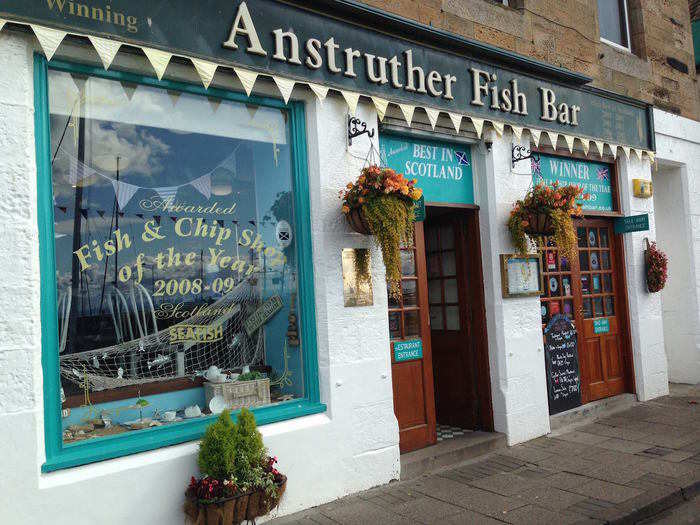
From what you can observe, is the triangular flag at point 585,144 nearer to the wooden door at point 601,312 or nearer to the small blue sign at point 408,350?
the wooden door at point 601,312

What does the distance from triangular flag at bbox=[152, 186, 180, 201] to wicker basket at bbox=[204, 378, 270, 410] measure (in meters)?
1.52

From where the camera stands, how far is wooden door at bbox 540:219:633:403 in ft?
24.0

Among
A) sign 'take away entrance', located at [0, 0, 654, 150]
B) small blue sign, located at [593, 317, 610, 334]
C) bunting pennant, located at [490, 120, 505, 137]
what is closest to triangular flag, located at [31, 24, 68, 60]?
sign 'take away entrance', located at [0, 0, 654, 150]

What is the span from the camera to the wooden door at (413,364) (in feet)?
18.7

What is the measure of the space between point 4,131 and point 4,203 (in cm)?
46

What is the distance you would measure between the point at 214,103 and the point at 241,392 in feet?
7.84

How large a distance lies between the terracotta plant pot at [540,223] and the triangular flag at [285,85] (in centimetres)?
301

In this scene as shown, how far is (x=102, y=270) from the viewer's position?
4.20 m

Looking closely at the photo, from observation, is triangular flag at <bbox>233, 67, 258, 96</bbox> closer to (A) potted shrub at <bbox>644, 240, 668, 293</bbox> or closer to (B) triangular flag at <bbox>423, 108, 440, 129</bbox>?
(B) triangular flag at <bbox>423, 108, 440, 129</bbox>

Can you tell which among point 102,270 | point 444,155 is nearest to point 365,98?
point 444,155

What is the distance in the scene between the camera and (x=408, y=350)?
577 cm

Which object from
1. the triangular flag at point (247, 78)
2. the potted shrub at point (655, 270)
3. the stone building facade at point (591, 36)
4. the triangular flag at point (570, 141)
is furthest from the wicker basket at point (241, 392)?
the potted shrub at point (655, 270)

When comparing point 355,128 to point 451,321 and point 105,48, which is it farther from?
point 451,321

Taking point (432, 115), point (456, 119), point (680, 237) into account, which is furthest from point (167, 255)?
point (680, 237)
